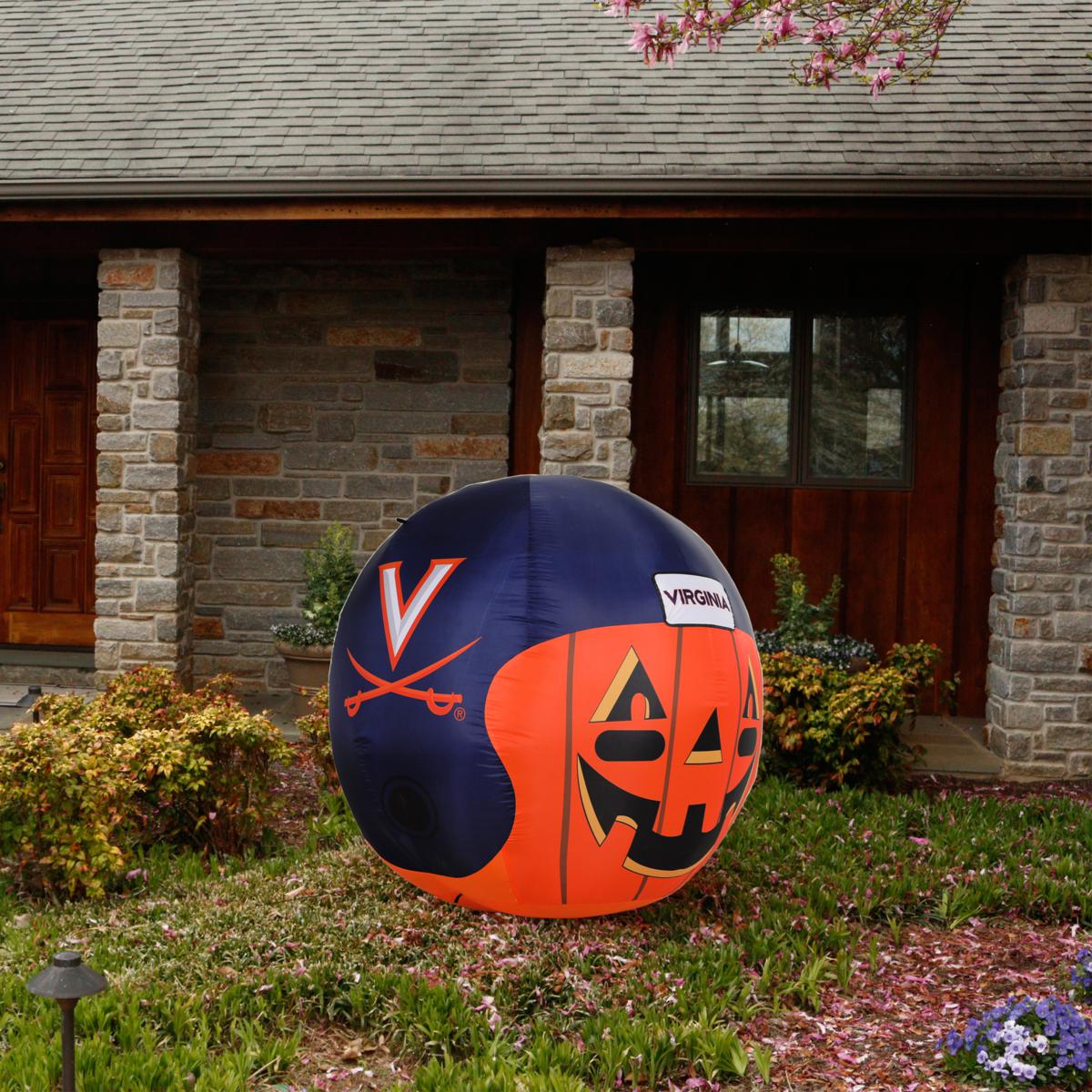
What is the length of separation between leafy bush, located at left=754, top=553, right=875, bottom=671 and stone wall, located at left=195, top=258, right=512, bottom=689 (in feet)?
6.87

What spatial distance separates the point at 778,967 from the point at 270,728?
232 centimetres

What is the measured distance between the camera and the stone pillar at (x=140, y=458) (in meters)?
7.03

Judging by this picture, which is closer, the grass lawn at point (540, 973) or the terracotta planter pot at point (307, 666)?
the grass lawn at point (540, 973)

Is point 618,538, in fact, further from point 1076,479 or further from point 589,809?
point 1076,479

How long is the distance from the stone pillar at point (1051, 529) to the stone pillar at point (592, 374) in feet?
7.38

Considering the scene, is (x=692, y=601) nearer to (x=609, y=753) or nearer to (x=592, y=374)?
(x=609, y=753)

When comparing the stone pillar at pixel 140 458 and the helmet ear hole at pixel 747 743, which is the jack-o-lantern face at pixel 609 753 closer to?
the helmet ear hole at pixel 747 743

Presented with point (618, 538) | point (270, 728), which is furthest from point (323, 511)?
point (618, 538)

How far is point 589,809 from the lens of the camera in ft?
11.9

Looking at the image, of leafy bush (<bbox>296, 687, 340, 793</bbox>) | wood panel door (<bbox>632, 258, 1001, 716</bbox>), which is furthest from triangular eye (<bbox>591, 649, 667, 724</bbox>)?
wood panel door (<bbox>632, 258, 1001, 716</bbox>)

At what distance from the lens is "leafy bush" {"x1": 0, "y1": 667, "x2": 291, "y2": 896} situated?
4.33 metres

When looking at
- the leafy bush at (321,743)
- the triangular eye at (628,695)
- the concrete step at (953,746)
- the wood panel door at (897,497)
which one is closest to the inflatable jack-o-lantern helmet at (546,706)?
the triangular eye at (628,695)

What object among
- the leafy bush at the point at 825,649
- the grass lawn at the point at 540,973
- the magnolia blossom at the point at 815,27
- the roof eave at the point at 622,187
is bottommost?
the grass lawn at the point at 540,973

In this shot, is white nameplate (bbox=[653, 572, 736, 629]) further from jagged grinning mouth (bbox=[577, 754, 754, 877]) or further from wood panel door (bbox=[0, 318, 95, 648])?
wood panel door (bbox=[0, 318, 95, 648])
